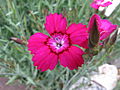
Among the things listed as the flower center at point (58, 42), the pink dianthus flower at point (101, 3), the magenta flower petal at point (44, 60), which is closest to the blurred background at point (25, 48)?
the pink dianthus flower at point (101, 3)

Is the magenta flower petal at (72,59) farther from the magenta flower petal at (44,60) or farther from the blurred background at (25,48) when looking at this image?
the blurred background at (25,48)

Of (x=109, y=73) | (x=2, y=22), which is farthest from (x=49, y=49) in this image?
(x=2, y=22)

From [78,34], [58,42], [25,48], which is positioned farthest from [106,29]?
[25,48]

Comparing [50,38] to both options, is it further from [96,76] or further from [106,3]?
[96,76]

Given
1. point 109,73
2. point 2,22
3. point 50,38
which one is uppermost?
point 2,22

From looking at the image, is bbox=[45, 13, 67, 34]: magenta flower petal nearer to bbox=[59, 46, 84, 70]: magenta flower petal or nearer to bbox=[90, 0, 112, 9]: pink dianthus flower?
bbox=[59, 46, 84, 70]: magenta flower petal

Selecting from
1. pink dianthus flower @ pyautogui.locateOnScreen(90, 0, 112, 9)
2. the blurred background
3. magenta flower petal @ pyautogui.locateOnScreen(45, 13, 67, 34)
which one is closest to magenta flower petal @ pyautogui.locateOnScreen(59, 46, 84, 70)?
magenta flower petal @ pyautogui.locateOnScreen(45, 13, 67, 34)
